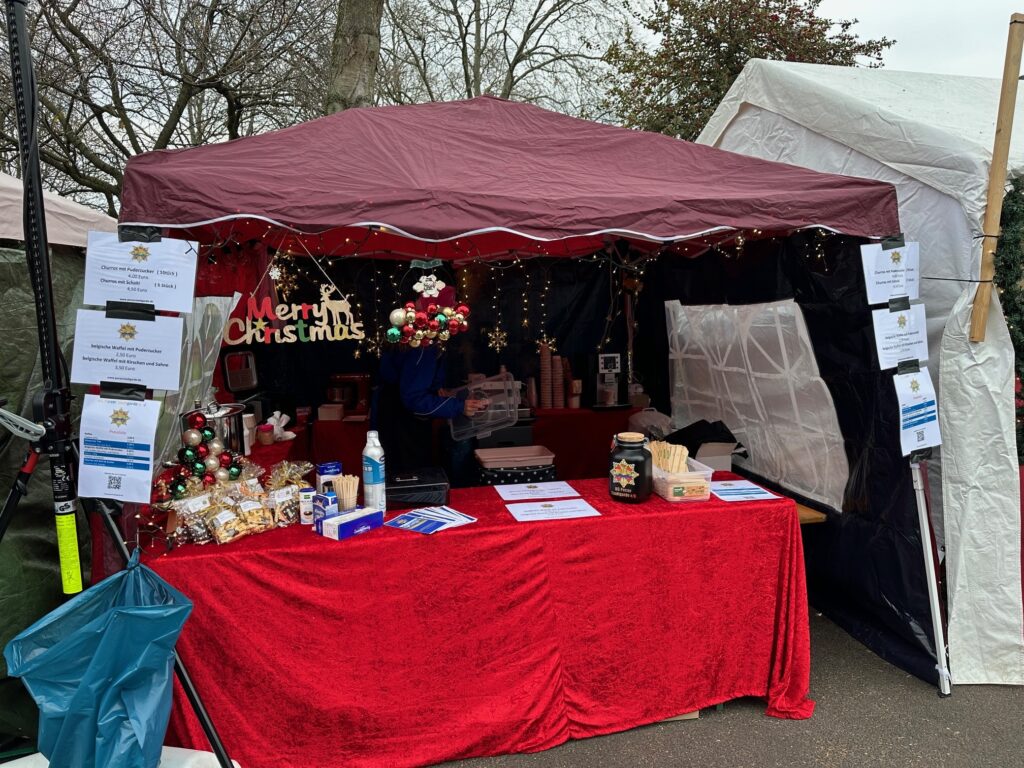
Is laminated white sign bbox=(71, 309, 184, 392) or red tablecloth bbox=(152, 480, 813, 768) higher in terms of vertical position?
laminated white sign bbox=(71, 309, 184, 392)

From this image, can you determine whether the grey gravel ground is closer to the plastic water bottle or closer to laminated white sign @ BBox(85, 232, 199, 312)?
the plastic water bottle

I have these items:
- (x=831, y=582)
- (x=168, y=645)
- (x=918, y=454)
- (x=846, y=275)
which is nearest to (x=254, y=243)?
(x=168, y=645)

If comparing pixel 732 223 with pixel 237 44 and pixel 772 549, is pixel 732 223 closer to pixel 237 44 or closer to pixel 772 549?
pixel 772 549

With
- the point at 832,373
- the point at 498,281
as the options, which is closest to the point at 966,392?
the point at 832,373

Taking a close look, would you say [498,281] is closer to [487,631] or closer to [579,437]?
[579,437]

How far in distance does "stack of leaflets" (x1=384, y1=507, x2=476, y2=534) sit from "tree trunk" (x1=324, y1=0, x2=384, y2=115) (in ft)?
16.8

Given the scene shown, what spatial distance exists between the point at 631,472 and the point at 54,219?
9.89ft

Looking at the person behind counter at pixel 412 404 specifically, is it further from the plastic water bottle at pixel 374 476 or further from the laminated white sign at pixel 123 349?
the laminated white sign at pixel 123 349

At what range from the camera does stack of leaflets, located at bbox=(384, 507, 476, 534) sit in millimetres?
2311

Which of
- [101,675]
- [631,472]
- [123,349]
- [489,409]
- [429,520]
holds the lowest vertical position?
[101,675]

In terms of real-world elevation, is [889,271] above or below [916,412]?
above

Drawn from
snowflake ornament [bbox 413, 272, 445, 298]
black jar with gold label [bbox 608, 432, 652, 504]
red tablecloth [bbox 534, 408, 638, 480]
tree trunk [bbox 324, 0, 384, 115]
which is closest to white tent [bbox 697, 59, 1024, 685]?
black jar with gold label [bbox 608, 432, 652, 504]

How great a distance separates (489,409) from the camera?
411 cm

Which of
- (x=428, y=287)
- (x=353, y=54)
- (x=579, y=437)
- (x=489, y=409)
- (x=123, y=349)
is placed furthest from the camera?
(x=353, y=54)
